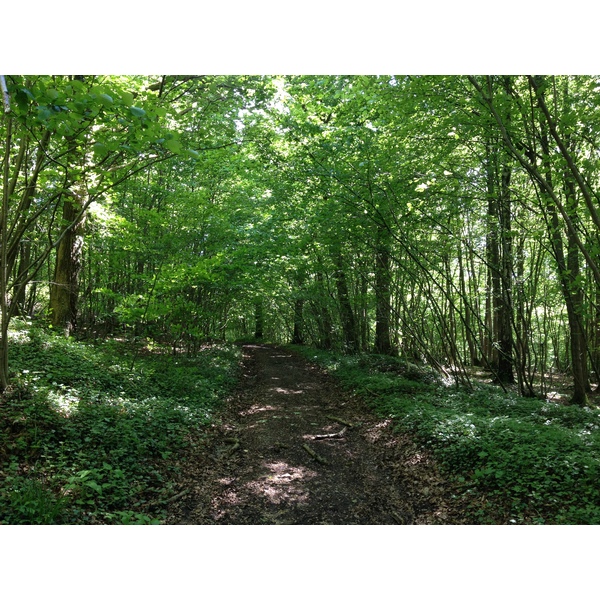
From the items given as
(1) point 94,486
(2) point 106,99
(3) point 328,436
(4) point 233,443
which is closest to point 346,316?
(3) point 328,436

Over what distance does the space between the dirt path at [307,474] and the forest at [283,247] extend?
0.19 m

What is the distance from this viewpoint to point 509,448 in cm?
443

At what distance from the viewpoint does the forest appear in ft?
11.9

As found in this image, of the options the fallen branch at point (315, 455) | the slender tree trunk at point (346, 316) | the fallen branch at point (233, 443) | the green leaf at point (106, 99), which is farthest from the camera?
the slender tree trunk at point (346, 316)

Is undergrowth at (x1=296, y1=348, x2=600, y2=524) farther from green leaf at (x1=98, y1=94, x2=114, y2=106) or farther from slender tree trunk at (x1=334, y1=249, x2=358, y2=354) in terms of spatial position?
slender tree trunk at (x1=334, y1=249, x2=358, y2=354)

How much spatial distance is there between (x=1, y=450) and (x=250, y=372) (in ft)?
26.9

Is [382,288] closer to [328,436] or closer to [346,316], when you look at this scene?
[346,316]

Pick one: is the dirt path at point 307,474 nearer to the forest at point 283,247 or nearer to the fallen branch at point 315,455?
the fallen branch at point 315,455

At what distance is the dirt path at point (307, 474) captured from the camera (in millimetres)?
3836

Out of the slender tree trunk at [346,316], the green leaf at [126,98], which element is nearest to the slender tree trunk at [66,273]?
the green leaf at [126,98]

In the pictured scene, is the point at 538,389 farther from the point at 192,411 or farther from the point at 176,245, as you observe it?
the point at 176,245

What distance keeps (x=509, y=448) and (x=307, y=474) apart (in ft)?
7.76

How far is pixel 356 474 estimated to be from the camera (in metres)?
4.76
